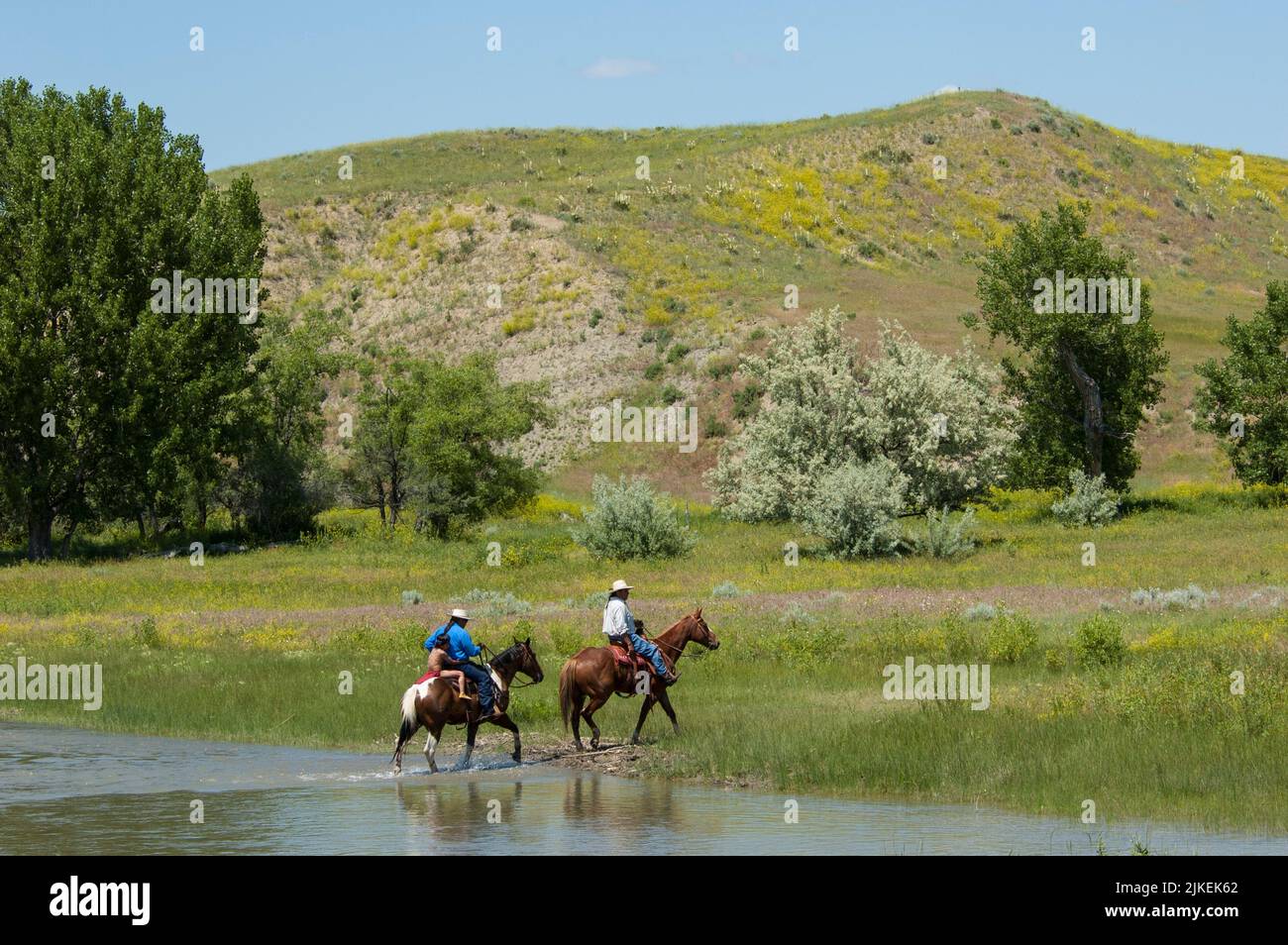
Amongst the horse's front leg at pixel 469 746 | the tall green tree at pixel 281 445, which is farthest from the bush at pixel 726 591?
the tall green tree at pixel 281 445

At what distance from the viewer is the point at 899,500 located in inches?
1950

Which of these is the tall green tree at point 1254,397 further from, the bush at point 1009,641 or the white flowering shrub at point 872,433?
the bush at point 1009,641

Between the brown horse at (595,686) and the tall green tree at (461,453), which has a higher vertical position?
the tall green tree at (461,453)

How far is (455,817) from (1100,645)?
1461 cm

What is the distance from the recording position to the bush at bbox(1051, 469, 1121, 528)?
58.0m

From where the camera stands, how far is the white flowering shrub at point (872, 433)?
185 feet

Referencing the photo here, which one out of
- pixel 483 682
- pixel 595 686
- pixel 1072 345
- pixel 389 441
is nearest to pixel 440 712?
pixel 483 682

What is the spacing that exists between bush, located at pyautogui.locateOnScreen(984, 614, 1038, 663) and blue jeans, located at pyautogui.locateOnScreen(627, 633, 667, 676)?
855 cm

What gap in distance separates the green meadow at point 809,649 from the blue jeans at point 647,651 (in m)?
1.10

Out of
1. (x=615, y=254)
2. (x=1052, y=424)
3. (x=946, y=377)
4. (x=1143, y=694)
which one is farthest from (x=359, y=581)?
(x=615, y=254)

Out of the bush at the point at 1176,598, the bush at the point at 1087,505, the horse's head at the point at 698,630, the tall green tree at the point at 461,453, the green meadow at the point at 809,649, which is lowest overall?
the green meadow at the point at 809,649

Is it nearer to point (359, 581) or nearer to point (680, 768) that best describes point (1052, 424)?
point (359, 581)

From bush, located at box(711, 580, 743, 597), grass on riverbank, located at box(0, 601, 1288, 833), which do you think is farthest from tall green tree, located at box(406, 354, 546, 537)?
grass on riverbank, located at box(0, 601, 1288, 833)

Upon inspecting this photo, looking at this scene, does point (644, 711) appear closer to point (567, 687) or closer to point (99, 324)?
point (567, 687)
